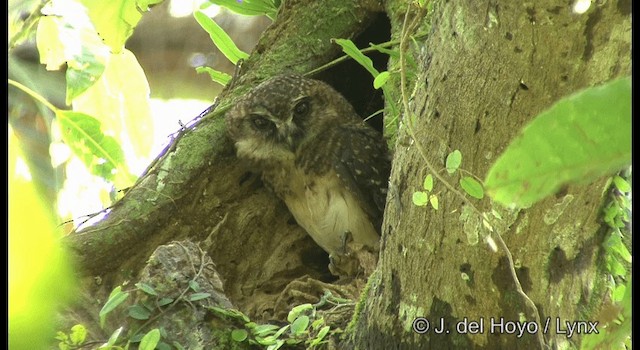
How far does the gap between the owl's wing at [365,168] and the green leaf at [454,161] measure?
1.55 m

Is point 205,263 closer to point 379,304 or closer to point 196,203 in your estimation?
point 196,203

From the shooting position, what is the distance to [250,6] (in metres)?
3.72

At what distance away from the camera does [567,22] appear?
164 cm

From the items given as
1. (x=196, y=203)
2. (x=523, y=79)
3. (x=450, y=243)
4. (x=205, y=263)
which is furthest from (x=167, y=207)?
(x=523, y=79)

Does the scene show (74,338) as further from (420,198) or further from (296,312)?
(420,198)

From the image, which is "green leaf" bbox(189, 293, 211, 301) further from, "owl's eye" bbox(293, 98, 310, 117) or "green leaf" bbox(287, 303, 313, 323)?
"owl's eye" bbox(293, 98, 310, 117)

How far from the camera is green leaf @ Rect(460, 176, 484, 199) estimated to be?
172 cm

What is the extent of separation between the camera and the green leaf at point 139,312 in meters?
2.44

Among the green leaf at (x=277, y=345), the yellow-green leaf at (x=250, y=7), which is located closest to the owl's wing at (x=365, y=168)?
the yellow-green leaf at (x=250, y=7)

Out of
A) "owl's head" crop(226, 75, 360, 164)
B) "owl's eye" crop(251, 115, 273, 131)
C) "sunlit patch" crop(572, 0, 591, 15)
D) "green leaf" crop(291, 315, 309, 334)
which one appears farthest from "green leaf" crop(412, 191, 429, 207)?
"owl's eye" crop(251, 115, 273, 131)

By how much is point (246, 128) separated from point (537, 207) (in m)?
1.96

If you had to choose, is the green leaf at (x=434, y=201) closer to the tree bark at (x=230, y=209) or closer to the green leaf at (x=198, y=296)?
the green leaf at (x=198, y=296)

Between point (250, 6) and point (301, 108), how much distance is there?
53 centimetres

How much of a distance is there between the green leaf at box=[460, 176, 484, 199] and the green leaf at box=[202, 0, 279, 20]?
2.10m
